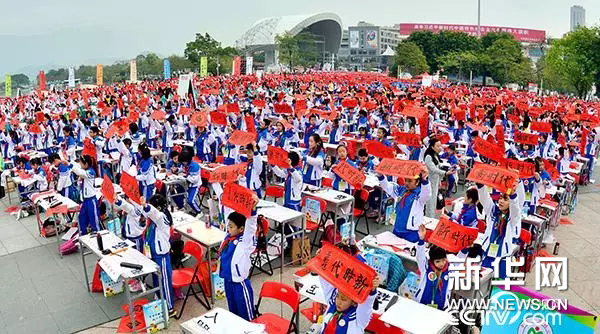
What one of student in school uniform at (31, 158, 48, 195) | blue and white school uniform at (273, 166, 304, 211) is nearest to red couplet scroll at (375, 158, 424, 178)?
blue and white school uniform at (273, 166, 304, 211)

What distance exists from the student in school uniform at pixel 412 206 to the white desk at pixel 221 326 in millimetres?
2905

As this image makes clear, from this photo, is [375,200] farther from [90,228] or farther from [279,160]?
[90,228]

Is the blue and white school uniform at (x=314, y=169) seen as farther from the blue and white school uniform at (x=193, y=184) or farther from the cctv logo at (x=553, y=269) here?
the cctv logo at (x=553, y=269)

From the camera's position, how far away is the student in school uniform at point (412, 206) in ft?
20.2

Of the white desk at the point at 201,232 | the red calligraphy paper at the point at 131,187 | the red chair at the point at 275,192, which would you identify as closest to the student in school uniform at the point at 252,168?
the red chair at the point at 275,192

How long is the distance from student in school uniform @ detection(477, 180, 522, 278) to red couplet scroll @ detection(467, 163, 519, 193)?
191 millimetres

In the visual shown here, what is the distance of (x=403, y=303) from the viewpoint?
4449 mm

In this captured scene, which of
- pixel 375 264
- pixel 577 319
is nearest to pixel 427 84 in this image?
pixel 375 264

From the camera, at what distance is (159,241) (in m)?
5.66

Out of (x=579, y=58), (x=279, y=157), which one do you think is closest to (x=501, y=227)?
(x=279, y=157)

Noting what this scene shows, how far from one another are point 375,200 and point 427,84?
20528 millimetres

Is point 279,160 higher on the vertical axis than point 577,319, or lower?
higher

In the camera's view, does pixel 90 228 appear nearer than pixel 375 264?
No

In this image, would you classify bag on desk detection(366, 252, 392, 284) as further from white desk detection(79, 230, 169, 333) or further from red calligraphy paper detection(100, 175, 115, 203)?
red calligraphy paper detection(100, 175, 115, 203)
